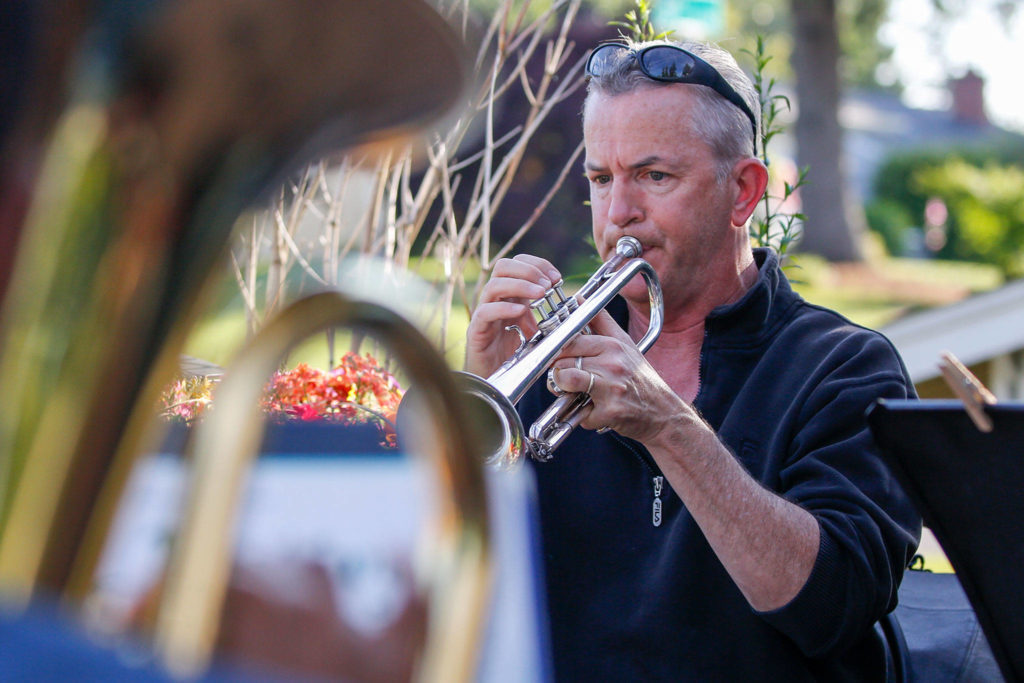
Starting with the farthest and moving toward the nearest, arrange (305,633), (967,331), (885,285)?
1. (885,285)
2. (967,331)
3. (305,633)

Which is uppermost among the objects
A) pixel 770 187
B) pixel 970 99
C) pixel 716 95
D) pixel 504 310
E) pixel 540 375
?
pixel 970 99

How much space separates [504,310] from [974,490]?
0.96m

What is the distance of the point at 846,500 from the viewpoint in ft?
6.02

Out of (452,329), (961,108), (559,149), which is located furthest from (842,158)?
(961,108)

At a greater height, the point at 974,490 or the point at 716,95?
the point at 716,95

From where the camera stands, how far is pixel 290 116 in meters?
0.87

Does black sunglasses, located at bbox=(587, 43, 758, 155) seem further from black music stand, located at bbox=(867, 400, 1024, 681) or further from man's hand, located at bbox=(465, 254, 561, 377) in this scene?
black music stand, located at bbox=(867, 400, 1024, 681)

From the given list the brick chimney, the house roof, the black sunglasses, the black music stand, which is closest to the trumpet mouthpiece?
the black sunglasses

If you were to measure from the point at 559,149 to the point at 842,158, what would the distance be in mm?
7770

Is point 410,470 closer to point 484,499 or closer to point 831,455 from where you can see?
point 484,499

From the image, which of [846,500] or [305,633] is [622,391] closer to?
[846,500]

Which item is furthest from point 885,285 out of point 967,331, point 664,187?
point 664,187

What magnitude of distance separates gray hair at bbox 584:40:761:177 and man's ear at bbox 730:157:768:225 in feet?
0.08

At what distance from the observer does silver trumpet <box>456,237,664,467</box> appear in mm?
1970
